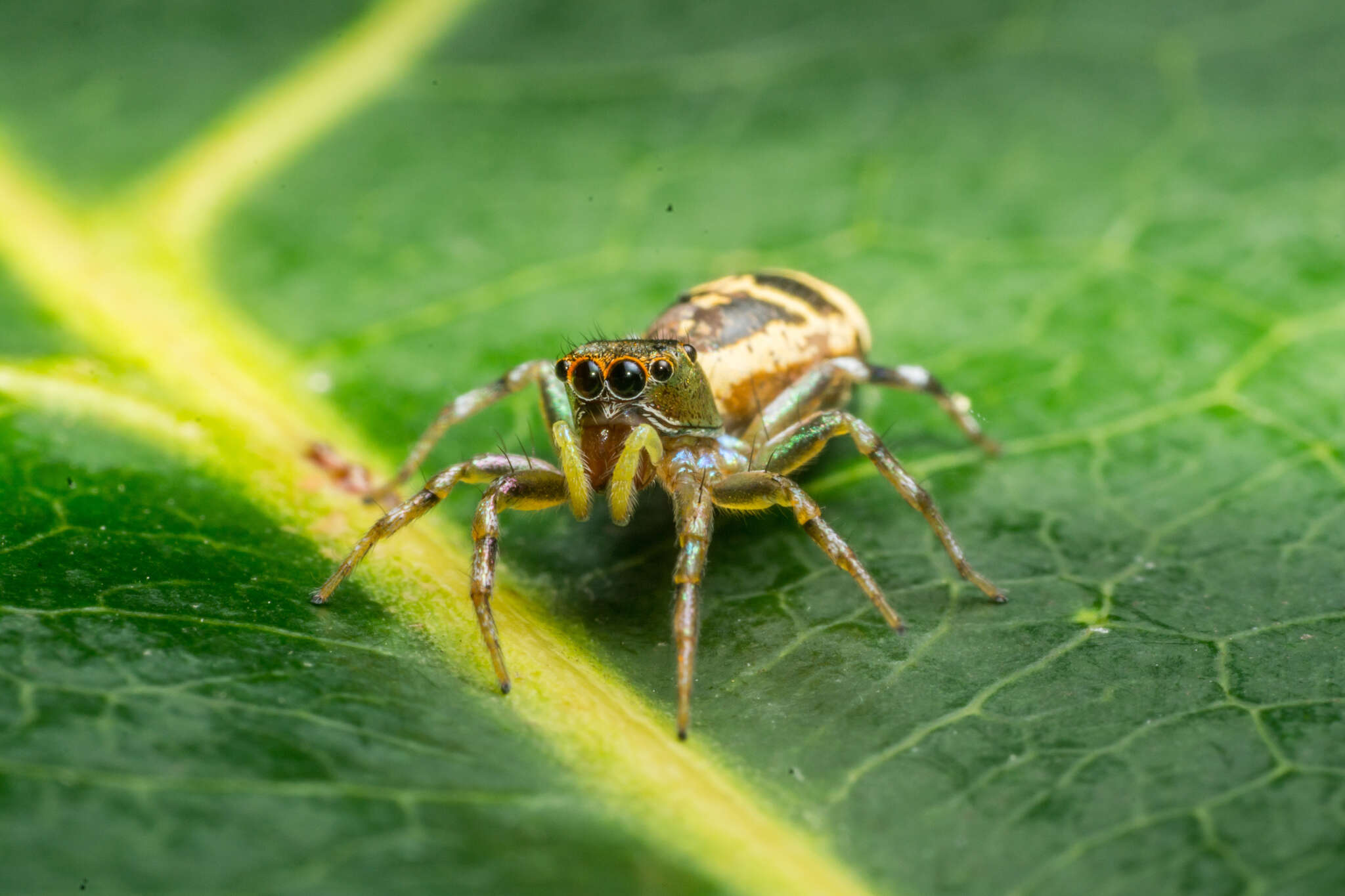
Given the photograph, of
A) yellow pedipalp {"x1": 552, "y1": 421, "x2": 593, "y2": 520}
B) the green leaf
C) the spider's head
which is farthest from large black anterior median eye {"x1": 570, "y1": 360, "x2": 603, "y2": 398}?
the green leaf

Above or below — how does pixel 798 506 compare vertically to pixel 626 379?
below

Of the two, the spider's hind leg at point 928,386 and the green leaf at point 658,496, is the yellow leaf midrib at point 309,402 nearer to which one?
the green leaf at point 658,496

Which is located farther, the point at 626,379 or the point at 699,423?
the point at 699,423

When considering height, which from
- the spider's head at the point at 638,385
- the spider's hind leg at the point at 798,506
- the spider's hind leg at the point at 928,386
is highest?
the spider's head at the point at 638,385

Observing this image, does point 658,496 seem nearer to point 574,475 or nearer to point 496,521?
point 574,475

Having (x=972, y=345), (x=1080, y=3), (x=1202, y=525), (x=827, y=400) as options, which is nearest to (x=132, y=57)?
(x=827, y=400)

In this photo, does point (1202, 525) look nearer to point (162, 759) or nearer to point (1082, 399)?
point (1082, 399)

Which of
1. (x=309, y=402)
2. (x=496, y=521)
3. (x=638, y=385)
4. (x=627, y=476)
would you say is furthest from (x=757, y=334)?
(x=309, y=402)

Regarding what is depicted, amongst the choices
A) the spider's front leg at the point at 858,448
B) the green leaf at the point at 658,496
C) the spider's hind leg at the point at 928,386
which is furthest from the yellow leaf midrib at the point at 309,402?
the spider's hind leg at the point at 928,386
